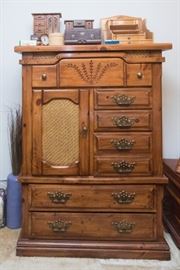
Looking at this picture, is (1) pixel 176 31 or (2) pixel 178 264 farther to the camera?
(1) pixel 176 31

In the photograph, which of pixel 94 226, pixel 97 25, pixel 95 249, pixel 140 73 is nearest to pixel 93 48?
pixel 140 73

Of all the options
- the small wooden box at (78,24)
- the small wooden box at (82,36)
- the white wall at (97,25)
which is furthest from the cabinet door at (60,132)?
the white wall at (97,25)

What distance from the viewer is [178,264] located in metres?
1.79

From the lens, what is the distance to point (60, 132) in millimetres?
1869

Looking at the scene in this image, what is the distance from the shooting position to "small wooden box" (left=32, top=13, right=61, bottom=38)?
218 centimetres

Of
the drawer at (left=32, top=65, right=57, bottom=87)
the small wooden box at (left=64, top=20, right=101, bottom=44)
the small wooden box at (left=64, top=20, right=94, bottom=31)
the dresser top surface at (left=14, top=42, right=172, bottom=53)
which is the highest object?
the small wooden box at (left=64, top=20, right=94, bottom=31)

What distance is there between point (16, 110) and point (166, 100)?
1312 millimetres

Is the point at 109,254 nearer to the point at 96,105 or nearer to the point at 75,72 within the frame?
the point at 96,105

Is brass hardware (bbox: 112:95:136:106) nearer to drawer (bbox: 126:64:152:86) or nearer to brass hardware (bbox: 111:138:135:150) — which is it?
drawer (bbox: 126:64:152:86)

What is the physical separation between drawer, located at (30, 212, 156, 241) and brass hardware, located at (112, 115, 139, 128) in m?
0.60

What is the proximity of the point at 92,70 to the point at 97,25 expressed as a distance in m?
0.77

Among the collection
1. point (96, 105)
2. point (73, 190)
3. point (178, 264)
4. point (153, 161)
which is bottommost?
point (178, 264)

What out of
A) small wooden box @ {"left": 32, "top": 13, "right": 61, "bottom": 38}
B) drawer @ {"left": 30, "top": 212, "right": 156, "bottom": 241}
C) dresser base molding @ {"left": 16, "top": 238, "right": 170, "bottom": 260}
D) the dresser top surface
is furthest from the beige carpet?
small wooden box @ {"left": 32, "top": 13, "right": 61, "bottom": 38}

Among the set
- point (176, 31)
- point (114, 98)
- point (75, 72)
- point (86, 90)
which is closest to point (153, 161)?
point (114, 98)
